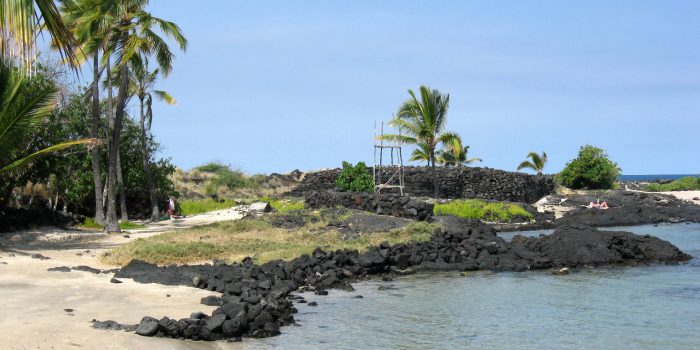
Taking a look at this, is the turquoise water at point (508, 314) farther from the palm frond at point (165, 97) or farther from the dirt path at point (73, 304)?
the palm frond at point (165, 97)

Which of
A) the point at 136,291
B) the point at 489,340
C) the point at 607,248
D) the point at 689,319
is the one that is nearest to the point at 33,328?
the point at 136,291

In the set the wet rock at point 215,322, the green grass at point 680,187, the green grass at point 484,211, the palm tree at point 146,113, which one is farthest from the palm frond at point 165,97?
the green grass at point 680,187

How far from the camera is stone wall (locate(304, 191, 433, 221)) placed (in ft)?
83.7

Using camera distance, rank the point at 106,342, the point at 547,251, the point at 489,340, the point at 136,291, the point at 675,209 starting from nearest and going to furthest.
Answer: the point at 106,342 → the point at 489,340 → the point at 136,291 → the point at 547,251 → the point at 675,209

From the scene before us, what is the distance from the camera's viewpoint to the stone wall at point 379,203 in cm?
2552

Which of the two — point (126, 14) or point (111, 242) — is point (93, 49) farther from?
point (111, 242)

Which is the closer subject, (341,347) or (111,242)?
(341,347)

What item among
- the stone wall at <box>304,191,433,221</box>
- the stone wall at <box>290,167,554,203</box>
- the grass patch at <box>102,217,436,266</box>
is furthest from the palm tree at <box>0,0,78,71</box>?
the stone wall at <box>290,167,554,203</box>

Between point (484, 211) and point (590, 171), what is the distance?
18.2 m

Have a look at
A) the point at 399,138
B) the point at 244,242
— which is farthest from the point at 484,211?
the point at 244,242

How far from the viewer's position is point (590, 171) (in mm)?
48625

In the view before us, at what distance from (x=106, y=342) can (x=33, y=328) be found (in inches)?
35.6

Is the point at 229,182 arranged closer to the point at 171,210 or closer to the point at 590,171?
the point at 171,210

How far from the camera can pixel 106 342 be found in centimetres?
790
